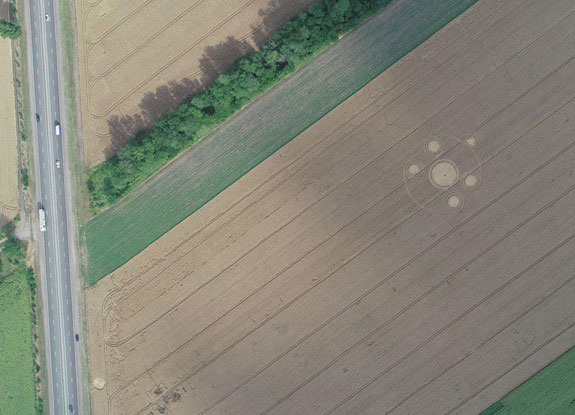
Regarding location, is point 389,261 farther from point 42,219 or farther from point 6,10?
point 6,10

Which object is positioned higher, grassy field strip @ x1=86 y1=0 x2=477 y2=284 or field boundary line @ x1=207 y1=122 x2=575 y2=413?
grassy field strip @ x1=86 y1=0 x2=477 y2=284

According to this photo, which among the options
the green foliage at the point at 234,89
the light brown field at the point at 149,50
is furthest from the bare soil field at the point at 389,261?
the light brown field at the point at 149,50

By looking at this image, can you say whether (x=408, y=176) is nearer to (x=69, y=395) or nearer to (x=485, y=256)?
(x=485, y=256)

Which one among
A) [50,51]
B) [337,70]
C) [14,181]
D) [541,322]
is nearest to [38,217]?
[14,181]

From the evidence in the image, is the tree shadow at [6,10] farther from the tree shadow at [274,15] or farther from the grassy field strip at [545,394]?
the grassy field strip at [545,394]

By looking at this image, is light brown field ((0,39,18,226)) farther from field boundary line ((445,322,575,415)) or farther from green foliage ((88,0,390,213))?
field boundary line ((445,322,575,415))

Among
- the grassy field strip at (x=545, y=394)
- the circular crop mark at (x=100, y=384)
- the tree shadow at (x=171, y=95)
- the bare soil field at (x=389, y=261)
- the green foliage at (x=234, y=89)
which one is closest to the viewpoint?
the green foliage at (x=234, y=89)

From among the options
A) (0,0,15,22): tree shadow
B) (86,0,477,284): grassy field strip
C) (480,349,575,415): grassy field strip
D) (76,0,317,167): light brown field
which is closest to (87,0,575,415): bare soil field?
(480,349,575,415): grassy field strip
